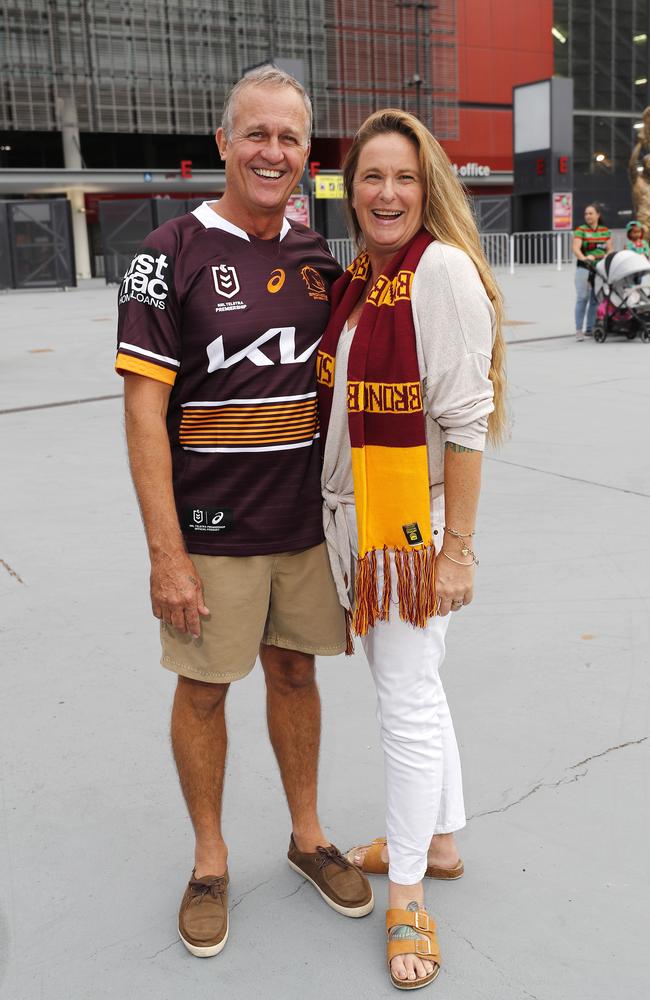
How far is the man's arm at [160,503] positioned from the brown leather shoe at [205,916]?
66 centimetres

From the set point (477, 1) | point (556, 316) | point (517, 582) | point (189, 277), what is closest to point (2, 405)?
point (517, 582)

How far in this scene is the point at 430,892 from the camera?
2.47 m

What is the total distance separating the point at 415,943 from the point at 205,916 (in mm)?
509

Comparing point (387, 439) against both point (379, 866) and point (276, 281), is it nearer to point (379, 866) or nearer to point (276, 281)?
point (276, 281)

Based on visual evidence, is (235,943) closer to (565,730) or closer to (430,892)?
(430,892)

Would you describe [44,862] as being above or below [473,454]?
below

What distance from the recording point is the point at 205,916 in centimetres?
232

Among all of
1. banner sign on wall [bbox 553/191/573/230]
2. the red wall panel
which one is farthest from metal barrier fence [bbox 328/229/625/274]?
the red wall panel

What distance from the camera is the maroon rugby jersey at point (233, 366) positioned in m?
2.15

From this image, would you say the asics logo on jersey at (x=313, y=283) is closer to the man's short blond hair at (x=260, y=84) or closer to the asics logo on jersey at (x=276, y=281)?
the asics logo on jersey at (x=276, y=281)

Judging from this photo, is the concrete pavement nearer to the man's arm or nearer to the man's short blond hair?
the man's arm

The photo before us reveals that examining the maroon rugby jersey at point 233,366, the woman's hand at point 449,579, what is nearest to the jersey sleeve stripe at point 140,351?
the maroon rugby jersey at point 233,366

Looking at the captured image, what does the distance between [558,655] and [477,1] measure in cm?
4956

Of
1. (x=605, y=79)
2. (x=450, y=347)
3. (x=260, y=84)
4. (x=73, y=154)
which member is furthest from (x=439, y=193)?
(x=605, y=79)
